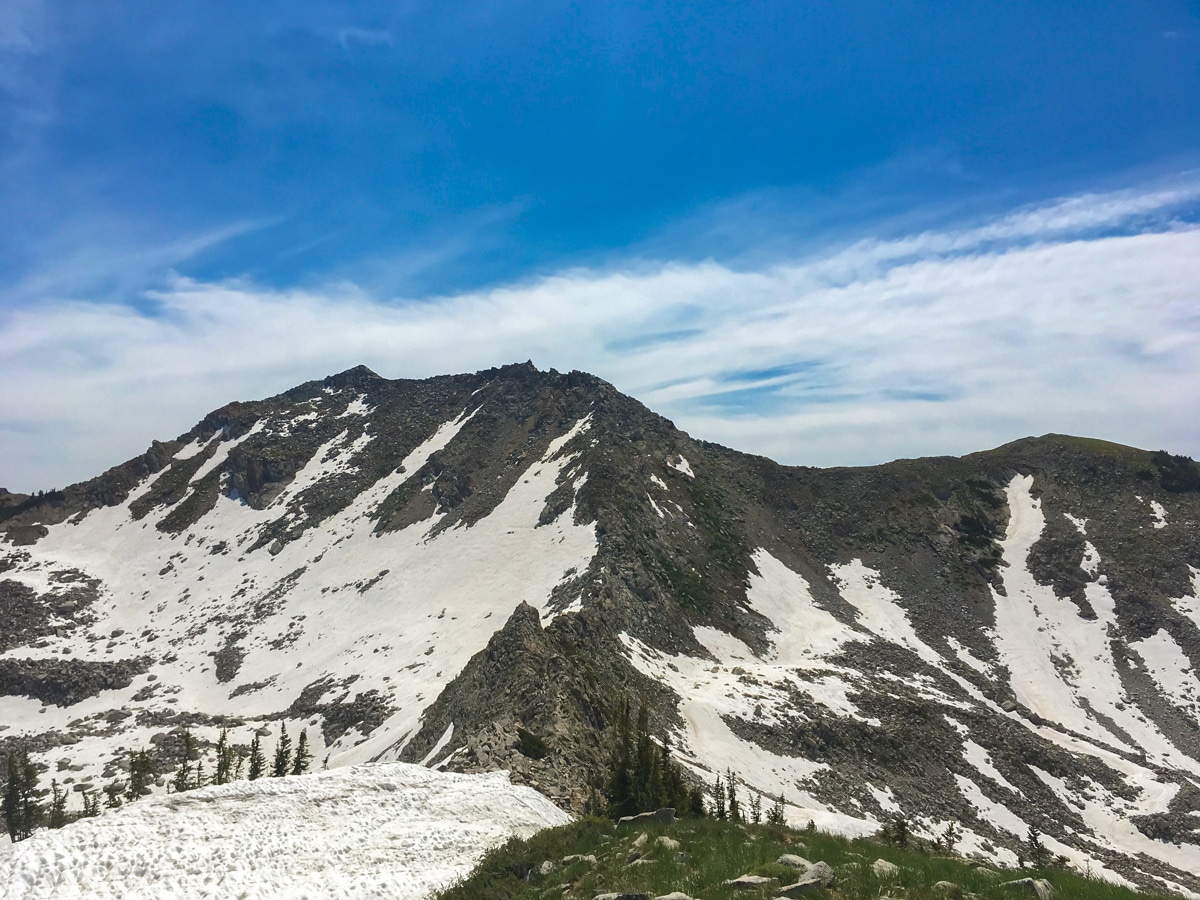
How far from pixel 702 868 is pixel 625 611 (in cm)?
4850

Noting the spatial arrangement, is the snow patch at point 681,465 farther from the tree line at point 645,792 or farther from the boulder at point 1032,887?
the boulder at point 1032,887

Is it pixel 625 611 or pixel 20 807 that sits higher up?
pixel 625 611

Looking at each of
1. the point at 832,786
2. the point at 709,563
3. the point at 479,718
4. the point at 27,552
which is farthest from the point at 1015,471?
the point at 27,552

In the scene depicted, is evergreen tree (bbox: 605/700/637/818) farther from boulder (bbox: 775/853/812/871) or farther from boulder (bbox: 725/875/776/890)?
boulder (bbox: 725/875/776/890)

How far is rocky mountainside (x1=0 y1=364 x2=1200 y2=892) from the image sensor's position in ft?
156

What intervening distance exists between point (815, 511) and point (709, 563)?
111 feet

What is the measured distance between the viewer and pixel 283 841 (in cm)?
1969

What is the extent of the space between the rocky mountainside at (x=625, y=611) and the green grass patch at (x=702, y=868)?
839 centimetres

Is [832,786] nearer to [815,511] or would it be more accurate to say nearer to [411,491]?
[815,511]

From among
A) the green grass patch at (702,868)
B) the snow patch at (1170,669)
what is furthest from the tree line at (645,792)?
the snow patch at (1170,669)

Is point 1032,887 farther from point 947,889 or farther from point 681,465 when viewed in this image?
point 681,465

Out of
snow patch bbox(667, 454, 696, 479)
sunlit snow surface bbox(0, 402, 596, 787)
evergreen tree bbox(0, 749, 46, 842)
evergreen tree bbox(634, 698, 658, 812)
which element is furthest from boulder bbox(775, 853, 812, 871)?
snow patch bbox(667, 454, 696, 479)

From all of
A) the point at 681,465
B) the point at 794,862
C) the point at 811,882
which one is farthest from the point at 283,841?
the point at 681,465

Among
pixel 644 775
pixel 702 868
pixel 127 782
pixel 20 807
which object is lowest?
pixel 127 782
